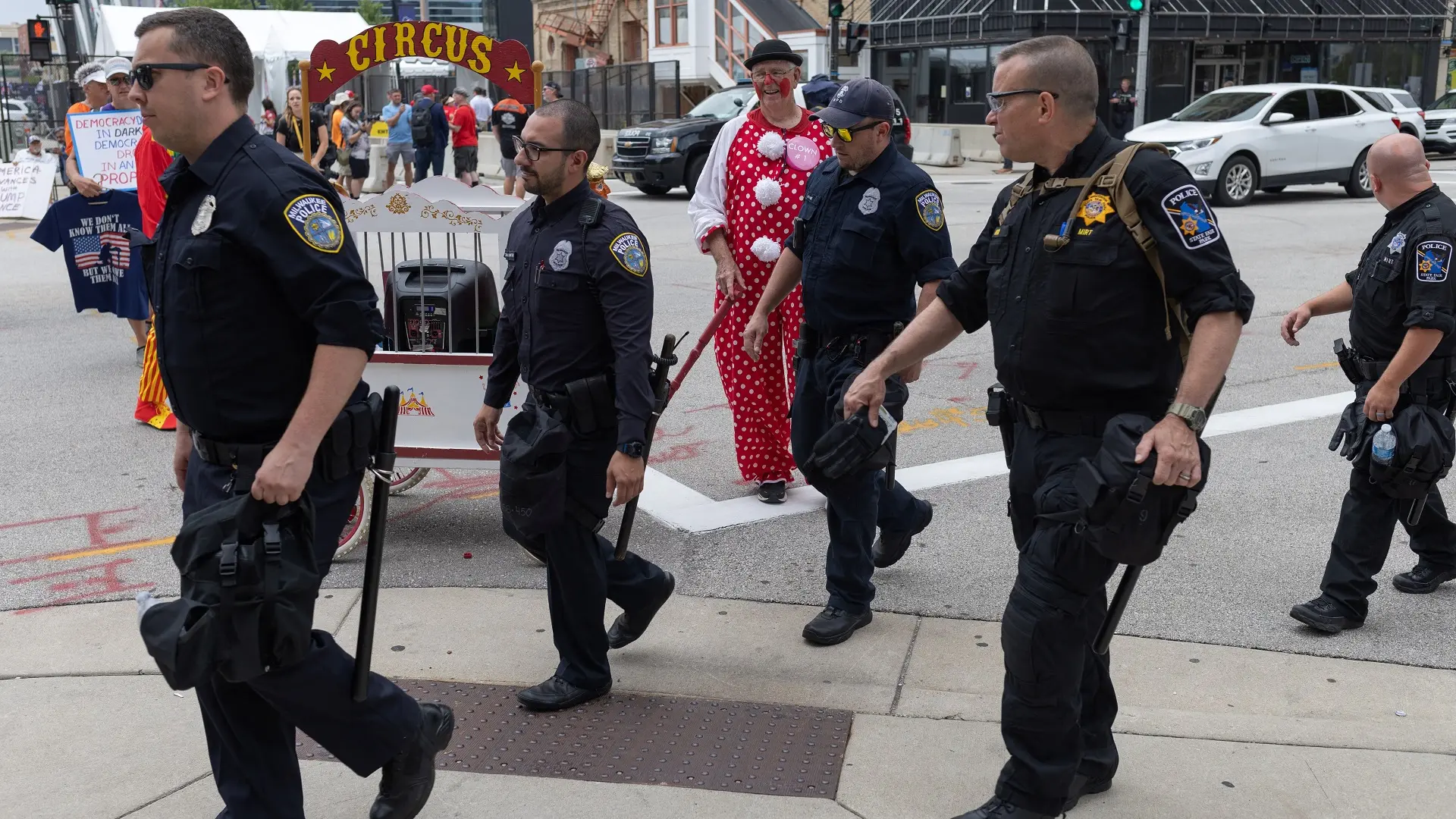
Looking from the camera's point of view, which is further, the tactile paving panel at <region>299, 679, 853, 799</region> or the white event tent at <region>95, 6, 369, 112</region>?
the white event tent at <region>95, 6, 369, 112</region>

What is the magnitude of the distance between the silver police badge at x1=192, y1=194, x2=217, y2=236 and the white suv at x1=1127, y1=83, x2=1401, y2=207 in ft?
55.4

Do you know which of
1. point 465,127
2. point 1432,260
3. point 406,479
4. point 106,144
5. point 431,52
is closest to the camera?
point 1432,260

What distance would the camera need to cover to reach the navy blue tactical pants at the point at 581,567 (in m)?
3.81

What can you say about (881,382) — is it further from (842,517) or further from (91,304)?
(91,304)

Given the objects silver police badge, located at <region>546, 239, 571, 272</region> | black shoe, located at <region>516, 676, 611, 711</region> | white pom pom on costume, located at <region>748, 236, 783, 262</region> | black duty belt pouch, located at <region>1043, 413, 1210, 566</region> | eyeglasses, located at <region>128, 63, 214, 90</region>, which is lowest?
black shoe, located at <region>516, 676, 611, 711</region>

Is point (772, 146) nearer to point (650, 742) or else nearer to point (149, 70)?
point (650, 742)

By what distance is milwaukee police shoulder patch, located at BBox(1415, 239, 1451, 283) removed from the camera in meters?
4.23

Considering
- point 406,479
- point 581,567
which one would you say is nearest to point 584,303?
point 581,567

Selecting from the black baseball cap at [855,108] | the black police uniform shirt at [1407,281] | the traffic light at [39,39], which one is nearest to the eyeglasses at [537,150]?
the black baseball cap at [855,108]

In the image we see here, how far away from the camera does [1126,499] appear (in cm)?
284

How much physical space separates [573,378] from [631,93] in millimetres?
30931

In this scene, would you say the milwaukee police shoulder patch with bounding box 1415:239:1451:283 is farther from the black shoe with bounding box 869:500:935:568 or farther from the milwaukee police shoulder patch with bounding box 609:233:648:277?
the milwaukee police shoulder patch with bounding box 609:233:648:277

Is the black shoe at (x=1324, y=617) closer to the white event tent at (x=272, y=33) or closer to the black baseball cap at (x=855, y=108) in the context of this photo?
the black baseball cap at (x=855, y=108)

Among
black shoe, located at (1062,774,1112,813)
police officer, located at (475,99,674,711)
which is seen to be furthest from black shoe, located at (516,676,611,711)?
black shoe, located at (1062,774,1112,813)
